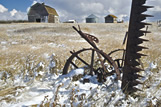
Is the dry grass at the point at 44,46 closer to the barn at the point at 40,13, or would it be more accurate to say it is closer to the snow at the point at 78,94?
the snow at the point at 78,94

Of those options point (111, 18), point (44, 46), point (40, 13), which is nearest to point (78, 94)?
point (44, 46)

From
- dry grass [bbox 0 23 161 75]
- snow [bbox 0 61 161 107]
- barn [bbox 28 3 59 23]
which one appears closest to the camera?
snow [bbox 0 61 161 107]

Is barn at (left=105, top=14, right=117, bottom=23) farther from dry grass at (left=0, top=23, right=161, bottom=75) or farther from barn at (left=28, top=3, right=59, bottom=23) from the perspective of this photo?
dry grass at (left=0, top=23, right=161, bottom=75)

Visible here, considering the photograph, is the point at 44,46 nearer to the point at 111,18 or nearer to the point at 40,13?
the point at 40,13

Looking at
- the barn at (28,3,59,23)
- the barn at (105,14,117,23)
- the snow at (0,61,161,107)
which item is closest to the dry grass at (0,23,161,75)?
the snow at (0,61,161,107)

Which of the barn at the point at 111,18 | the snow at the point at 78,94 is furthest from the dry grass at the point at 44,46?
the barn at the point at 111,18

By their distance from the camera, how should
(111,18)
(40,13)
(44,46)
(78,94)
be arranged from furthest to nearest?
(111,18) < (40,13) < (44,46) < (78,94)

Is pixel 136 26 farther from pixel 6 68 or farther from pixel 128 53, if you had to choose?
pixel 6 68

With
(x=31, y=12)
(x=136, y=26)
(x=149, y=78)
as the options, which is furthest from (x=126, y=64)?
(x=31, y=12)

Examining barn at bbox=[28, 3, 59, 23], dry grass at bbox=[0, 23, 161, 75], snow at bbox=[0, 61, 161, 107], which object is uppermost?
barn at bbox=[28, 3, 59, 23]

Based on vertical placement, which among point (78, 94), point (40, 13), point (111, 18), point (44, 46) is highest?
point (111, 18)

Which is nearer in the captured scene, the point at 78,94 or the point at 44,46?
the point at 78,94

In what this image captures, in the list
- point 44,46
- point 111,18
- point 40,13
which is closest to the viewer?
point 44,46

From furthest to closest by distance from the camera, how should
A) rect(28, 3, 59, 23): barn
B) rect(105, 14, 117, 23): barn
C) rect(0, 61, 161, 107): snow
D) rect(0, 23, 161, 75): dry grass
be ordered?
rect(105, 14, 117, 23): barn < rect(28, 3, 59, 23): barn < rect(0, 23, 161, 75): dry grass < rect(0, 61, 161, 107): snow
